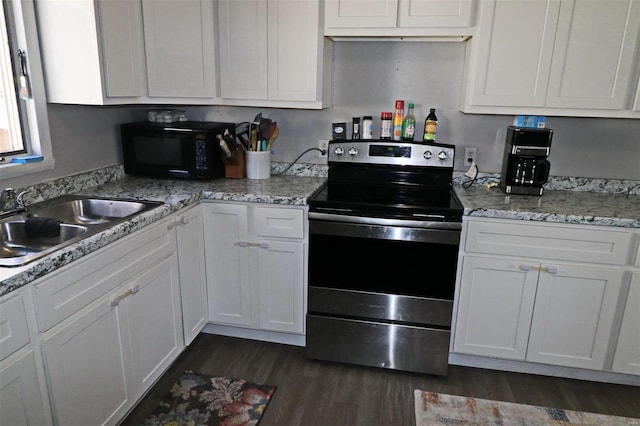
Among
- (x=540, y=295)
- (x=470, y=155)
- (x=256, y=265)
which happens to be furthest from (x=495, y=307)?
(x=256, y=265)

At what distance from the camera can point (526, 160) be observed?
7.79 feet

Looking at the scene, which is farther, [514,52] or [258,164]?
[258,164]

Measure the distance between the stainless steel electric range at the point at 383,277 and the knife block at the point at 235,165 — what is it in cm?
60

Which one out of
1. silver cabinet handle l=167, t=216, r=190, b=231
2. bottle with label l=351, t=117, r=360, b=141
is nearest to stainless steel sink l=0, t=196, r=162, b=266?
silver cabinet handle l=167, t=216, r=190, b=231

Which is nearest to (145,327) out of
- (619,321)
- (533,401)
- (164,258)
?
(164,258)

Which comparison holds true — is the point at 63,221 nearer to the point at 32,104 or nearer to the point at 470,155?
the point at 32,104

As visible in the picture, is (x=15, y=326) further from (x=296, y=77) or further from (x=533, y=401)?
(x=533, y=401)

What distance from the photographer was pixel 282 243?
2375 mm

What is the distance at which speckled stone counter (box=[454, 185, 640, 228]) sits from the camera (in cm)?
206

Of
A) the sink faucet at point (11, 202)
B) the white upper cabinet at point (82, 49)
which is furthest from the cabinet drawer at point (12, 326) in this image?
the white upper cabinet at point (82, 49)

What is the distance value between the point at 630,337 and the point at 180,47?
280 centimetres

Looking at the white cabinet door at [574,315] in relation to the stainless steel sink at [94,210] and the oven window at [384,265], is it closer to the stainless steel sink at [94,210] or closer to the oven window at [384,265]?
the oven window at [384,265]

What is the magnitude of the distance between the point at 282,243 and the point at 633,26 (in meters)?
2.01

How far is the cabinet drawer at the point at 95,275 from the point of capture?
140cm
